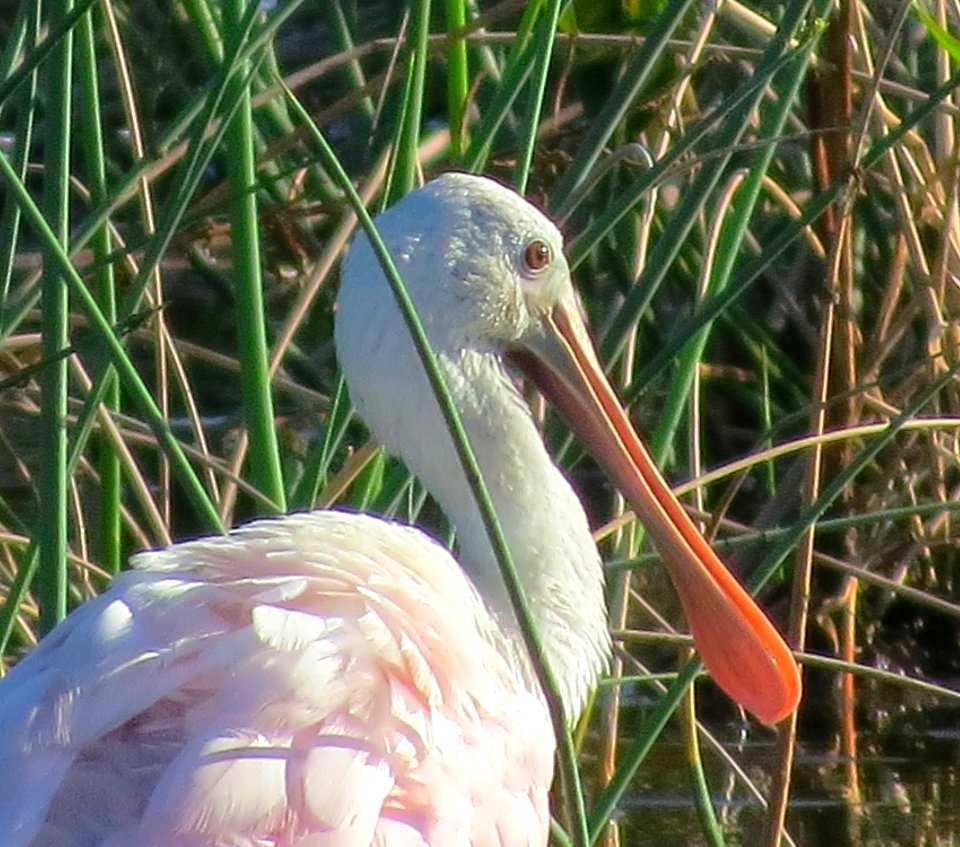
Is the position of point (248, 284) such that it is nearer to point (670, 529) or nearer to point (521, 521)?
point (521, 521)

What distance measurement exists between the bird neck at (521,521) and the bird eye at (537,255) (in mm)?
155

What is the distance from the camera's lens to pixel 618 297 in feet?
20.9

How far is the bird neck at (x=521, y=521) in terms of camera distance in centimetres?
380

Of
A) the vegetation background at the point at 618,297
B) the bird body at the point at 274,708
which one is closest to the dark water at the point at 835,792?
the vegetation background at the point at 618,297

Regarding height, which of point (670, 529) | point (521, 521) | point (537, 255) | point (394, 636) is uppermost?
point (537, 255)

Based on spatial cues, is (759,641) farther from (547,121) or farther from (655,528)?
(547,121)

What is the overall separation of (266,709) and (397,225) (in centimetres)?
87

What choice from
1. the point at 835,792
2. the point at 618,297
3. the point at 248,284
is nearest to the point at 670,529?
the point at 248,284

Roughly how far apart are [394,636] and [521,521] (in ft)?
1.63

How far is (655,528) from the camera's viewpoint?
411cm

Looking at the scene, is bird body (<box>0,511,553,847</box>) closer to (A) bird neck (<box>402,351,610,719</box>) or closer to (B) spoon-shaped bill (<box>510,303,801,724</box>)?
(A) bird neck (<box>402,351,610,719</box>)

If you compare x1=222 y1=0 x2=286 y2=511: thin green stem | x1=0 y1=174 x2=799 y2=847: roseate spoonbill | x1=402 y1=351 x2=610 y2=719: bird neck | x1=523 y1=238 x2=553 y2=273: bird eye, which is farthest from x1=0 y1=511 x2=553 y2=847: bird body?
x1=523 y1=238 x2=553 y2=273: bird eye

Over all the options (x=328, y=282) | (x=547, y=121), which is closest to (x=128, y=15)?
(x=328, y=282)

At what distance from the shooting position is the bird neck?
3.80 metres
